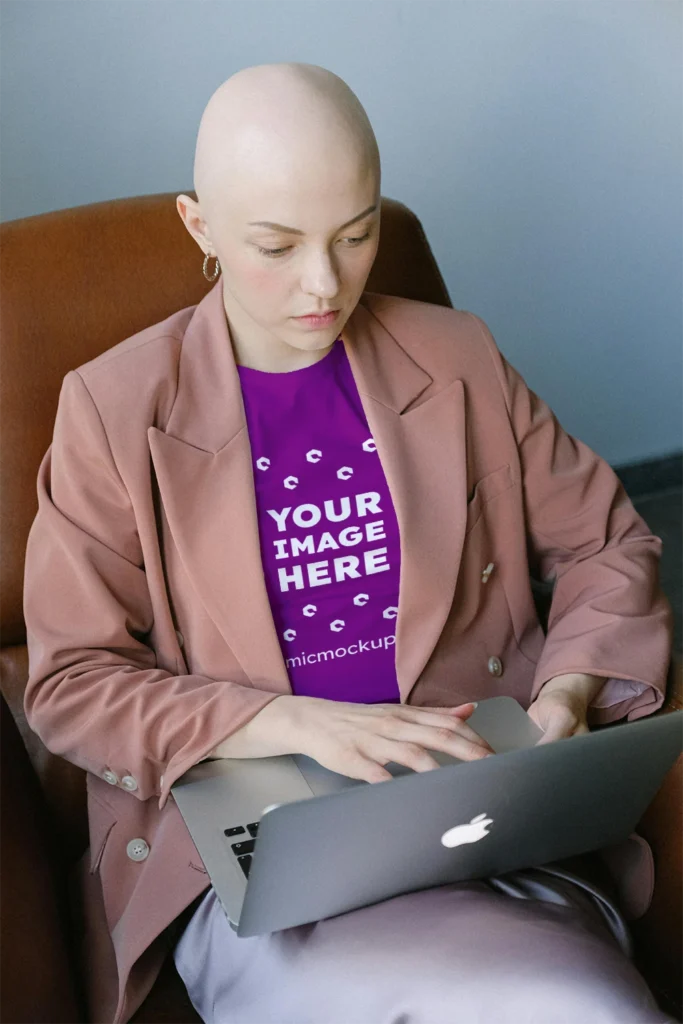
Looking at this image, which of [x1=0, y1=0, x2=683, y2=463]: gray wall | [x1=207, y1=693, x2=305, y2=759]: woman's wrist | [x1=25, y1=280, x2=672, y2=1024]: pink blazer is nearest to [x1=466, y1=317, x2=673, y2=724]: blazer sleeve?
[x1=25, y1=280, x2=672, y2=1024]: pink blazer

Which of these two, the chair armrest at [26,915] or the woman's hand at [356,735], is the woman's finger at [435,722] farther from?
the chair armrest at [26,915]

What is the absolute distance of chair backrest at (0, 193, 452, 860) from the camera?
145 cm

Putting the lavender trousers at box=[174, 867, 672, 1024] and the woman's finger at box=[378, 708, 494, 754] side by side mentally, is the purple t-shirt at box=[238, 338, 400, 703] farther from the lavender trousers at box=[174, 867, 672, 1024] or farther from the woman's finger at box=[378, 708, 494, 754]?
the lavender trousers at box=[174, 867, 672, 1024]

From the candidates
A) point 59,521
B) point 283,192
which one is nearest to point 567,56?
point 283,192

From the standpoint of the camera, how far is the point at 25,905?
3.87 feet

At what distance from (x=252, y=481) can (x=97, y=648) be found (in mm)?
249

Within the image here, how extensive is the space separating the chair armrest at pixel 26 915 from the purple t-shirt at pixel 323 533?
0.32 metres

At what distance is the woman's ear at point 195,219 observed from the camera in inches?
50.3

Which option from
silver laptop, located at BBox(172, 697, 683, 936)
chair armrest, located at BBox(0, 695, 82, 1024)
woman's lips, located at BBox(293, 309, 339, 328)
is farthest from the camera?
woman's lips, located at BBox(293, 309, 339, 328)

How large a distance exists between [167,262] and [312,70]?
39 centimetres

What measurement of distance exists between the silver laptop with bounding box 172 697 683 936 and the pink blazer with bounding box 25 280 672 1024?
9 centimetres

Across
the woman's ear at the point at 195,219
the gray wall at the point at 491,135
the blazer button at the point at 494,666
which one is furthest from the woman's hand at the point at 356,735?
the gray wall at the point at 491,135

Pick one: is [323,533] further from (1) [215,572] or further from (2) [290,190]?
(2) [290,190]

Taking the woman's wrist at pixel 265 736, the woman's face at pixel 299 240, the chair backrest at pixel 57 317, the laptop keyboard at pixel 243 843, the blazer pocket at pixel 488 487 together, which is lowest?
the laptop keyboard at pixel 243 843
